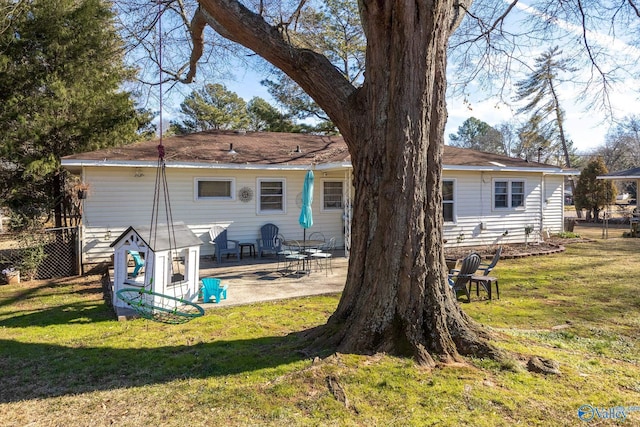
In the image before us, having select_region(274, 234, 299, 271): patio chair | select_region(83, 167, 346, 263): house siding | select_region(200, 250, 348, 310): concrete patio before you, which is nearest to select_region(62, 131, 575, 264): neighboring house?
select_region(83, 167, 346, 263): house siding

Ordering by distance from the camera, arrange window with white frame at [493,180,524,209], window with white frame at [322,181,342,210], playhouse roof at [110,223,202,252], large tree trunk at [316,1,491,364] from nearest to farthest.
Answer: large tree trunk at [316,1,491,364]
playhouse roof at [110,223,202,252]
window with white frame at [322,181,342,210]
window with white frame at [493,180,524,209]

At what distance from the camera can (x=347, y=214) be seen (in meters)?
12.0

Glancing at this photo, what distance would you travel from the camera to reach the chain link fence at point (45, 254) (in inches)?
362

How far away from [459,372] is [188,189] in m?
9.32

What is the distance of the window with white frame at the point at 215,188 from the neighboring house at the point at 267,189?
0.09 feet

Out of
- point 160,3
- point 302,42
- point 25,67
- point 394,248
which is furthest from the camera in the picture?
point 25,67

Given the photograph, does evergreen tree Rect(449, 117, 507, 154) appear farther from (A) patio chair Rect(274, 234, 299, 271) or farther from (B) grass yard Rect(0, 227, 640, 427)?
(B) grass yard Rect(0, 227, 640, 427)

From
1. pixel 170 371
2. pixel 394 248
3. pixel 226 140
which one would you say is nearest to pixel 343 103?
pixel 394 248

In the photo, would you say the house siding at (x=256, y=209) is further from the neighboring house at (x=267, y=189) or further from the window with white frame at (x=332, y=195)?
the window with white frame at (x=332, y=195)

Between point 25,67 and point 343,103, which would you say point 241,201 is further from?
point 343,103

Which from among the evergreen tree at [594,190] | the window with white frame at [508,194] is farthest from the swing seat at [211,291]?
the evergreen tree at [594,190]

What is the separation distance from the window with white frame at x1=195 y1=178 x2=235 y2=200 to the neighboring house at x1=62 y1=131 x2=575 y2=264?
28 mm

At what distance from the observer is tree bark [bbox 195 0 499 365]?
3.94m

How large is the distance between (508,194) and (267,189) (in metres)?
8.51
